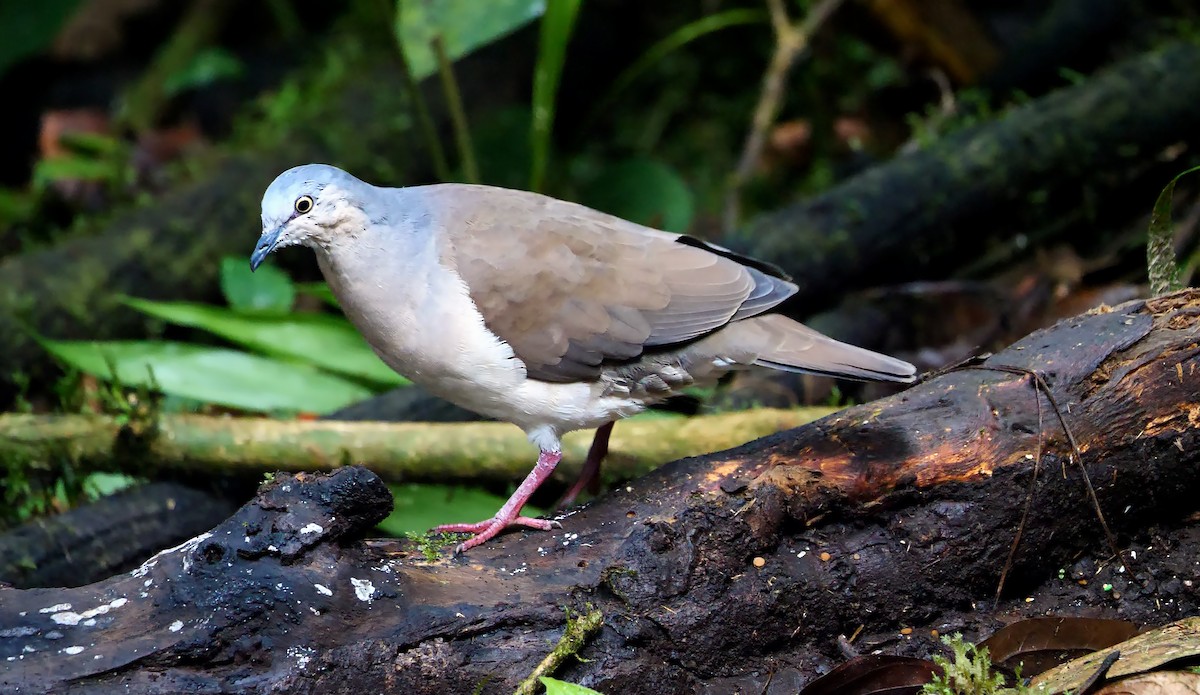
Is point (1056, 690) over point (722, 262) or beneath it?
beneath

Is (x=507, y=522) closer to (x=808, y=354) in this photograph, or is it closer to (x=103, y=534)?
(x=808, y=354)

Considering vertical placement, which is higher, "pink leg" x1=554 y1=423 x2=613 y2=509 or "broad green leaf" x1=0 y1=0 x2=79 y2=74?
"broad green leaf" x1=0 y1=0 x2=79 y2=74

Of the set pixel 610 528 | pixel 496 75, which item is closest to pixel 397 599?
pixel 610 528

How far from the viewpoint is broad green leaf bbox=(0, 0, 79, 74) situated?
6.21 meters

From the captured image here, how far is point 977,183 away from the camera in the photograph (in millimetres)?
6102

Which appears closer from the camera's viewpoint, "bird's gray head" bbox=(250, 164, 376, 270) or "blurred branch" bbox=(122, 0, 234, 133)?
"bird's gray head" bbox=(250, 164, 376, 270)

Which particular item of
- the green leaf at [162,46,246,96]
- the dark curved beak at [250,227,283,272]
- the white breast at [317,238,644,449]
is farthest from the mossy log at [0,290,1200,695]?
the green leaf at [162,46,246,96]

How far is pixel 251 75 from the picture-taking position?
9.15 m

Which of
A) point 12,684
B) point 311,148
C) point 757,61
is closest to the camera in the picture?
point 12,684

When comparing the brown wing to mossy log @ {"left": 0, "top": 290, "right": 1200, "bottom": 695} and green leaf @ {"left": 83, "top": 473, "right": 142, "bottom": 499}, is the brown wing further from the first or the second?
green leaf @ {"left": 83, "top": 473, "right": 142, "bottom": 499}

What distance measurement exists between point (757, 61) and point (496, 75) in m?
2.23

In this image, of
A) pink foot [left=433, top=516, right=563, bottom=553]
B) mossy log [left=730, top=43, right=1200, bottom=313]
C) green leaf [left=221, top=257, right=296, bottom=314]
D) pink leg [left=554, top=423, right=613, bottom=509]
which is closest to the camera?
pink foot [left=433, top=516, right=563, bottom=553]

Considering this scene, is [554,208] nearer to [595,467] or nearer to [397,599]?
[595,467]

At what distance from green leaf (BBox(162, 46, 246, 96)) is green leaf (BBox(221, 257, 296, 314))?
3.30m
